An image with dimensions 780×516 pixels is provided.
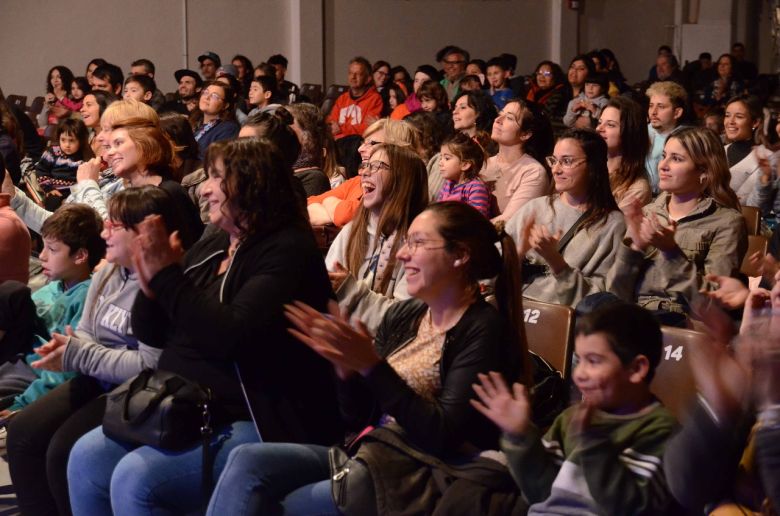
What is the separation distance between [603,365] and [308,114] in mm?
3107

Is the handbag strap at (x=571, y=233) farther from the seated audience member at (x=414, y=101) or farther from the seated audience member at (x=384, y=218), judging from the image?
the seated audience member at (x=414, y=101)

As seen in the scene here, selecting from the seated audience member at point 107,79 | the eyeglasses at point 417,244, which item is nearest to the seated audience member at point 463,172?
the eyeglasses at point 417,244

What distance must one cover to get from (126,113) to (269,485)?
7.19 feet

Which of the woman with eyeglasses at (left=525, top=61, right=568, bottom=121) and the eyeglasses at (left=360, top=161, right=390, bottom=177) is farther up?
the woman with eyeglasses at (left=525, top=61, right=568, bottom=121)

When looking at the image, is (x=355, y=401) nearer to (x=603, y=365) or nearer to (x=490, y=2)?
(x=603, y=365)

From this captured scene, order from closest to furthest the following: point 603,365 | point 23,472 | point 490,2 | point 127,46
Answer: point 603,365
point 23,472
point 127,46
point 490,2

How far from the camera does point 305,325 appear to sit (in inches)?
92.4

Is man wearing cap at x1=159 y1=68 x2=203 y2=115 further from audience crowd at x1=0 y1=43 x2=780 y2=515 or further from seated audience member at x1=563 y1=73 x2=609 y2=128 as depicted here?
audience crowd at x1=0 y1=43 x2=780 y2=515

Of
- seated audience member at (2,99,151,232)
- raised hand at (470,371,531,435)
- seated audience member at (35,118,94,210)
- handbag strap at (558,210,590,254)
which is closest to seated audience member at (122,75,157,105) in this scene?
seated audience member at (35,118,94,210)

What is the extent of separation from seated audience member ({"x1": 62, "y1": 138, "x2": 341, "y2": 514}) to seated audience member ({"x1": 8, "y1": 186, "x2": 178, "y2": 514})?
9.0 inches

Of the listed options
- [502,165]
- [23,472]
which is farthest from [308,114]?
[23,472]

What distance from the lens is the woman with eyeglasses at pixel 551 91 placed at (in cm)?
984

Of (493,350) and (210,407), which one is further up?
(493,350)

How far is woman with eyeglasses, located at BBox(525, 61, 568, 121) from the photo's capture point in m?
9.84
